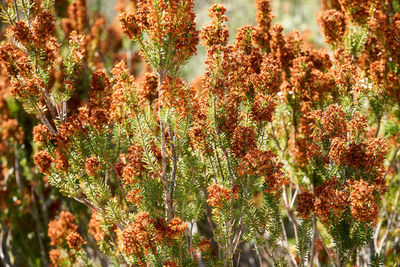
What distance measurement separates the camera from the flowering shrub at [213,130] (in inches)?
95.3

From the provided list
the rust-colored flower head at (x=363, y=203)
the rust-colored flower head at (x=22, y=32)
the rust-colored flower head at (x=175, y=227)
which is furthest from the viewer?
the rust-colored flower head at (x=22, y=32)

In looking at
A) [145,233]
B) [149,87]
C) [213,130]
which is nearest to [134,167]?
[145,233]

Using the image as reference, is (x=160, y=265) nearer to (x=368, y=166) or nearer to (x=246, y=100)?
(x=246, y=100)

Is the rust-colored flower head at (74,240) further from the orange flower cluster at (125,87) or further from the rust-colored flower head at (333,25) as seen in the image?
the rust-colored flower head at (333,25)

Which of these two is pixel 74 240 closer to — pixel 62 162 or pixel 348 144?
pixel 62 162

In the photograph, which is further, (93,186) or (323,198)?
(93,186)

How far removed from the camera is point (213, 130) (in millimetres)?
2555

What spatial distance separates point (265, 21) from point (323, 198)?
216 cm

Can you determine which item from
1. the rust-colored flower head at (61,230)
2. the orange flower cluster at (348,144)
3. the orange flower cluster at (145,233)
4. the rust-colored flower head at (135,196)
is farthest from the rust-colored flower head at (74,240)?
the orange flower cluster at (348,144)

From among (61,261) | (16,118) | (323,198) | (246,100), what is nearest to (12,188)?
(16,118)

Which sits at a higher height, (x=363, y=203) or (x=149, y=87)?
(x=149, y=87)

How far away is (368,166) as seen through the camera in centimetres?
254

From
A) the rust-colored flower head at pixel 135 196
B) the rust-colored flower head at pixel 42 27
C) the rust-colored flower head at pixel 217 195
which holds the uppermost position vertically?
the rust-colored flower head at pixel 42 27

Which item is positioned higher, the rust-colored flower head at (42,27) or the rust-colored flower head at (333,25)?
the rust-colored flower head at (333,25)
